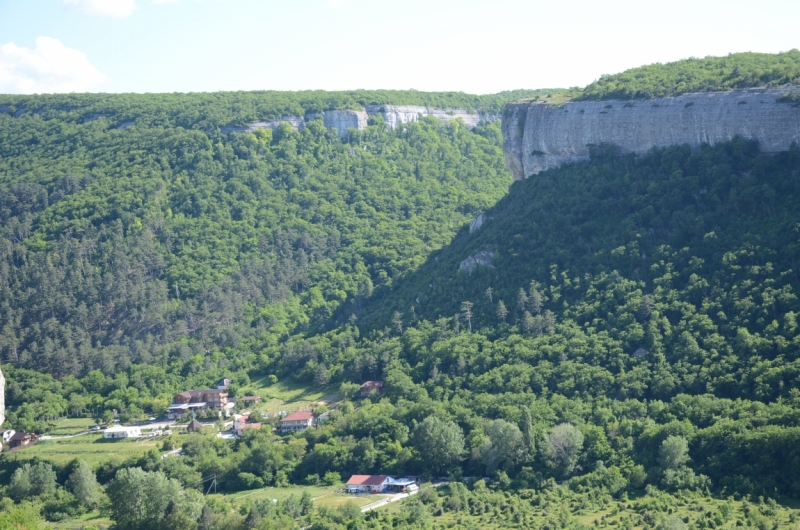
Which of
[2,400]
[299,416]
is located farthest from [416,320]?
[2,400]

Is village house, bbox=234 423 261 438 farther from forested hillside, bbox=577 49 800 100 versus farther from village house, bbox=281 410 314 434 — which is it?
forested hillside, bbox=577 49 800 100

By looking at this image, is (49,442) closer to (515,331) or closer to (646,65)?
(515,331)

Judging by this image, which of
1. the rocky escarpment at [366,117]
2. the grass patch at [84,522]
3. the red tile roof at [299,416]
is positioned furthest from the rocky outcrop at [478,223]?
the grass patch at [84,522]

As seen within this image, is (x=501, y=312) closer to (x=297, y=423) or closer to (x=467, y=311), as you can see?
(x=467, y=311)

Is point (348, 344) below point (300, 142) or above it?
below

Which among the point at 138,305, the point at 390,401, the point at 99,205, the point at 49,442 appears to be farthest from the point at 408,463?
the point at 99,205
